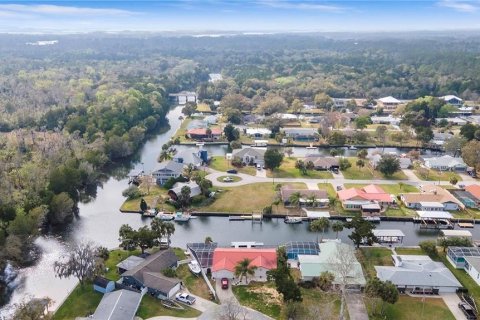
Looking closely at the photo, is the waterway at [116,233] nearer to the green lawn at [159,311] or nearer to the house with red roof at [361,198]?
the house with red roof at [361,198]

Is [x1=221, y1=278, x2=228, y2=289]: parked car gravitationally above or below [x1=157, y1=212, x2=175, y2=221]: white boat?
above

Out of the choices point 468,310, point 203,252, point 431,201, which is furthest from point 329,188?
point 468,310

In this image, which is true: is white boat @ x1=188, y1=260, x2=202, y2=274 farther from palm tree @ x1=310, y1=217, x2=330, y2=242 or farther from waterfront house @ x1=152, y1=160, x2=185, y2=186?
waterfront house @ x1=152, y1=160, x2=185, y2=186

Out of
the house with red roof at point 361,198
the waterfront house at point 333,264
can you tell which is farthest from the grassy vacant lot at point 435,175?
the waterfront house at point 333,264

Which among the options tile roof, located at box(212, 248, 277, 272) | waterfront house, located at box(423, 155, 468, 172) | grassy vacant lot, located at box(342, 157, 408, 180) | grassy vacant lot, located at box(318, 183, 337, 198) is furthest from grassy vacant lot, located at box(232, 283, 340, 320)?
waterfront house, located at box(423, 155, 468, 172)

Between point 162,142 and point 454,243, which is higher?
point 454,243

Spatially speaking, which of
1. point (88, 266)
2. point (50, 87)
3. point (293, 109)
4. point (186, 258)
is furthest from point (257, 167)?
point (50, 87)

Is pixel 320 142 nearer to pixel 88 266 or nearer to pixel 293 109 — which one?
pixel 293 109
